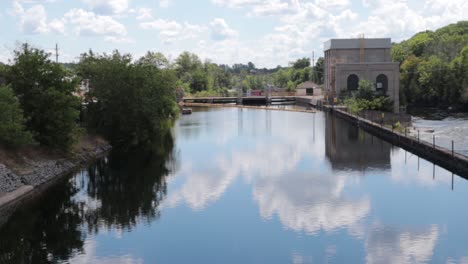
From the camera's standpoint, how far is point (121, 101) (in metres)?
49.4

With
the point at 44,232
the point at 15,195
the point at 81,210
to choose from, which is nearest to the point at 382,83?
the point at 81,210

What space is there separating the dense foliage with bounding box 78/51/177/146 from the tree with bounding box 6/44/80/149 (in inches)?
405

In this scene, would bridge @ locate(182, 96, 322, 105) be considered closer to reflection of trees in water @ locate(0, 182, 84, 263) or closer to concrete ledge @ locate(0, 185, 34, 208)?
concrete ledge @ locate(0, 185, 34, 208)

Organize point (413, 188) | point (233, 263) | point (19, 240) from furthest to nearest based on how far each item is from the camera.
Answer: point (413, 188) < point (19, 240) < point (233, 263)

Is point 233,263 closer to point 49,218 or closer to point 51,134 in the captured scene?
point 49,218

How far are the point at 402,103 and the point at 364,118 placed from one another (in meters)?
29.5

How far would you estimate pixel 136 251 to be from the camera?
22438 mm

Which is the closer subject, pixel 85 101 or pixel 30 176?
pixel 30 176

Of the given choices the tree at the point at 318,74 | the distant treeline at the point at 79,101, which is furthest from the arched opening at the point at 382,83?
the tree at the point at 318,74

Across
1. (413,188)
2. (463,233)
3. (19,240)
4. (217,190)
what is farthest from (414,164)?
(19,240)

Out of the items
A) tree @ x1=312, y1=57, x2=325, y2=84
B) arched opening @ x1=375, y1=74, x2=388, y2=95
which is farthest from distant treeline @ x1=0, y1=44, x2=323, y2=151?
tree @ x1=312, y1=57, x2=325, y2=84

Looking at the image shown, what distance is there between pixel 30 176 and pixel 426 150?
81.5 feet

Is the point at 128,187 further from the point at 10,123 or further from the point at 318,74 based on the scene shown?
the point at 318,74

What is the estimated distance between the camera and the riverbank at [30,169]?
3017 cm
